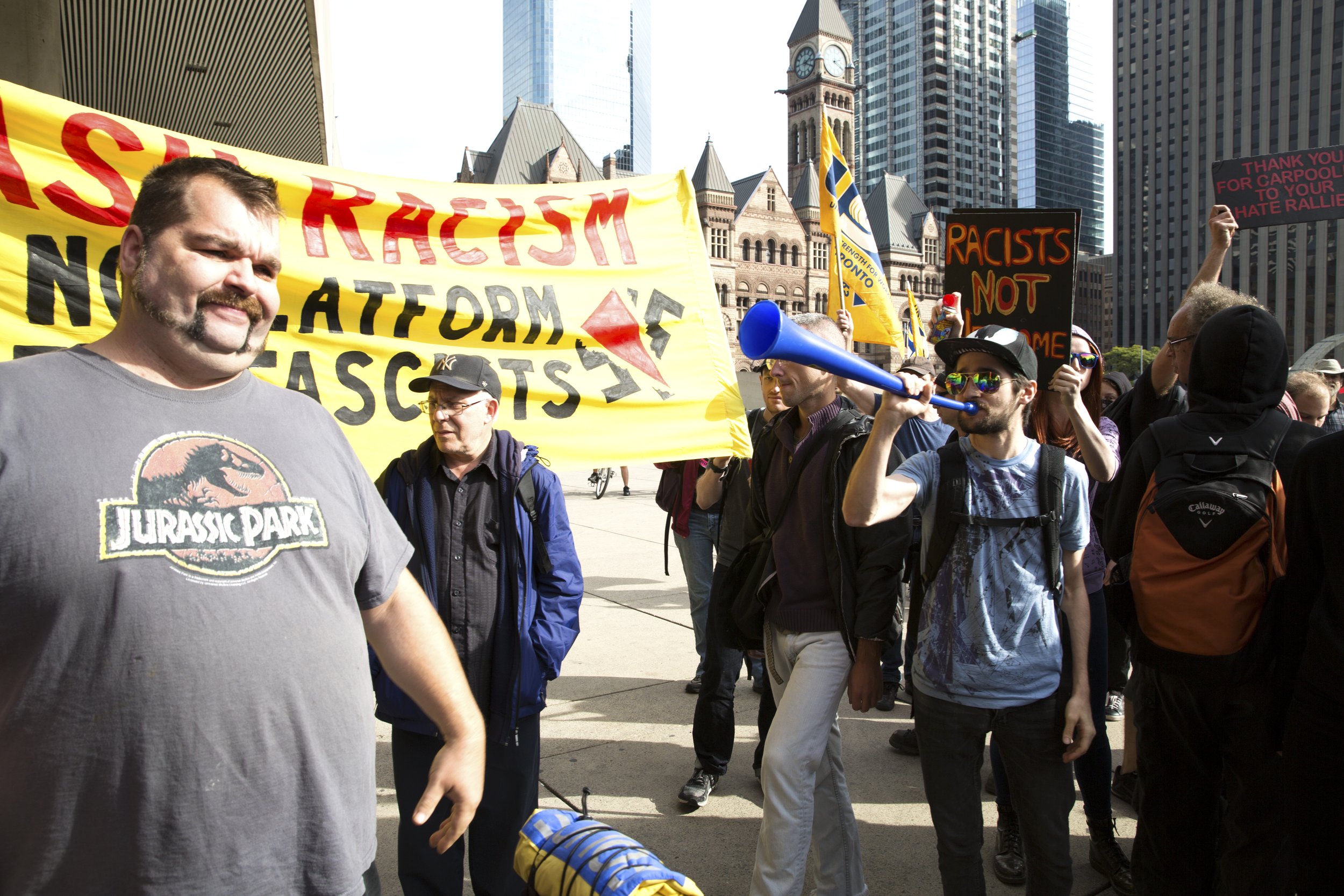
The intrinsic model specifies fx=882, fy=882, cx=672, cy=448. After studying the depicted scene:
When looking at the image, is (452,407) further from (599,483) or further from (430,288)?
(599,483)

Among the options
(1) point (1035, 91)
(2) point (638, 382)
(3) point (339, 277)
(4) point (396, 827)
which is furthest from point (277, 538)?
(1) point (1035, 91)

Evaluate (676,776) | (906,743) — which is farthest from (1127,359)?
(676,776)

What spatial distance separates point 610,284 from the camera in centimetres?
371

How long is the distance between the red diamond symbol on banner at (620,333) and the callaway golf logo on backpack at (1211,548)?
74.9 inches

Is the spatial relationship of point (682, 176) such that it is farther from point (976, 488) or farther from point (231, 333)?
point (231, 333)

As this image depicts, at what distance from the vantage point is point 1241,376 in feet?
8.88

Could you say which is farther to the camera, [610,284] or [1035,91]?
[1035,91]

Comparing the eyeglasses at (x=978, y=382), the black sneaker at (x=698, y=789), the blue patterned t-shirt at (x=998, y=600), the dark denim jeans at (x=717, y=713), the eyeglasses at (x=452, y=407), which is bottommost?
the black sneaker at (x=698, y=789)

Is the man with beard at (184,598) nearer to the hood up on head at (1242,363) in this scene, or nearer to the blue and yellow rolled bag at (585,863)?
the blue and yellow rolled bag at (585,863)

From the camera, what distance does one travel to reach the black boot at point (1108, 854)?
3250mm

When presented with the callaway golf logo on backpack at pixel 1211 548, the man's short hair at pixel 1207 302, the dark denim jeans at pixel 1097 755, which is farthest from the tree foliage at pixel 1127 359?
the callaway golf logo on backpack at pixel 1211 548

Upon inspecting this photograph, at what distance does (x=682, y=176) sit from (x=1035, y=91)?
571ft

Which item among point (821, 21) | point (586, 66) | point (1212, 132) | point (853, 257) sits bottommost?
point (853, 257)

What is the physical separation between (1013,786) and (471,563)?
5.97ft
